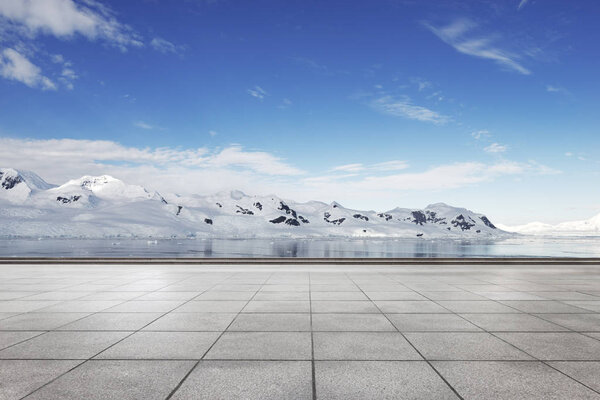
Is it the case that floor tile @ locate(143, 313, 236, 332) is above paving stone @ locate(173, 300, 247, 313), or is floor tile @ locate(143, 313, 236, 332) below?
below

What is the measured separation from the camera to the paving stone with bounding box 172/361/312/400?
14.6 feet

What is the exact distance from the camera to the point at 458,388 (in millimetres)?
4641

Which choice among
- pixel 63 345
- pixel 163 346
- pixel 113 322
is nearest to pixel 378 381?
pixel 163 346

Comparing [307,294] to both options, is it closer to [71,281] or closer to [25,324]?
[25,324]

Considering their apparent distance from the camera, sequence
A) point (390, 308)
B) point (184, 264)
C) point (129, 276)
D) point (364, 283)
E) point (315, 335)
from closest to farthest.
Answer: point (315, 335), point (390, 308), point (364, 283), point (129, 276), point (184, 264)

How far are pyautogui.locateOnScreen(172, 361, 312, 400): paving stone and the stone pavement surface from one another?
0.02m

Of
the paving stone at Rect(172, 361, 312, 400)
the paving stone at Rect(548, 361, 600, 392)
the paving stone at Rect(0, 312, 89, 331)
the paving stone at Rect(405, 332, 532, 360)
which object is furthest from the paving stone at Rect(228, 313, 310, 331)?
the paving stone at Rect(548, 361, 600, 392)

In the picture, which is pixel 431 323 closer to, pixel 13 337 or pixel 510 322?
pixel 510 322

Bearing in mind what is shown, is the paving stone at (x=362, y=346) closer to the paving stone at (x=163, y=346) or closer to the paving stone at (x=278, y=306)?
the paving stone at (x=163, y=346)

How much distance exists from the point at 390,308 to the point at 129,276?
11.3 m

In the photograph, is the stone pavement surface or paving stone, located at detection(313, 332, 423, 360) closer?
the stone pavement surface

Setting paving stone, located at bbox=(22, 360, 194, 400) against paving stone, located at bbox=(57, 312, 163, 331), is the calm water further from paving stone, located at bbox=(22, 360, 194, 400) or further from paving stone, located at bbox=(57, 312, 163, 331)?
paving stone, located at bbox=(22, 360, 194, 400)

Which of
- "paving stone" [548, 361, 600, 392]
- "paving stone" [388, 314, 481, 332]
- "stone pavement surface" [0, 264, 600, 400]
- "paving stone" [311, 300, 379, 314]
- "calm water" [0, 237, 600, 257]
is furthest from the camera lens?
"calm water" [0, 237, 600, 257]

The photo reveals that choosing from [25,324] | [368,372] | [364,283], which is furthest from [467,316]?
[25,324]
